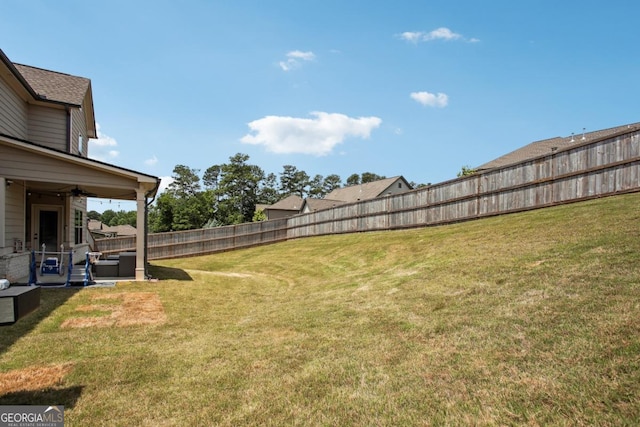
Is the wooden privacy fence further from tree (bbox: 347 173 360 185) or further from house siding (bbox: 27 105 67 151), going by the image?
tree (bbox: 347 173 360 185)

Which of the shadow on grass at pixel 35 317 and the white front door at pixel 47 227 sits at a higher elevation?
the white front door at pixel 47 227

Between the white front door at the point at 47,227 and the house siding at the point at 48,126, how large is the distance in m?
2.58

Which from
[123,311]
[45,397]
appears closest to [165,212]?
[123,311]

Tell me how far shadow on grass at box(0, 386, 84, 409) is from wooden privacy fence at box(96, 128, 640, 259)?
42.7ft

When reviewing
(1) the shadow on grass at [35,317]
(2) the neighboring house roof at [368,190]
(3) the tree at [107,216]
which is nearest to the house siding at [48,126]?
(1) the shadow on grass at [35,317]

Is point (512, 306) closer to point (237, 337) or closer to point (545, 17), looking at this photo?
point (237, 337)

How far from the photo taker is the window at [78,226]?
581 inches

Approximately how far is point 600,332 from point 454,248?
6.01 metres

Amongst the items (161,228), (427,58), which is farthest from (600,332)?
(161,228)

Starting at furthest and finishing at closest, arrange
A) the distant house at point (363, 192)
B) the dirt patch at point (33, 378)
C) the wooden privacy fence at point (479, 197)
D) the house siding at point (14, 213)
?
the distant house at point (363, 192) → the house siding at point (14, 213) → the wooden privacy fence at point (479, 197) → the dirt patch at point (33, 378)

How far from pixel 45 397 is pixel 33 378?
0.61 m

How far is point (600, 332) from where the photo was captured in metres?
3.34

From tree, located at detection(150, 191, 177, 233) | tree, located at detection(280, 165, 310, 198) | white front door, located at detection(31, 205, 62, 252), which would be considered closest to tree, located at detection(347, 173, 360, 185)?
tree, located at detection(280, 165, 310, 198)

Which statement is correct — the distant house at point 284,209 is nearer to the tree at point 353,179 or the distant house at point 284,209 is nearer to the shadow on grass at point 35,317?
the shadow on grass at point 35,317
